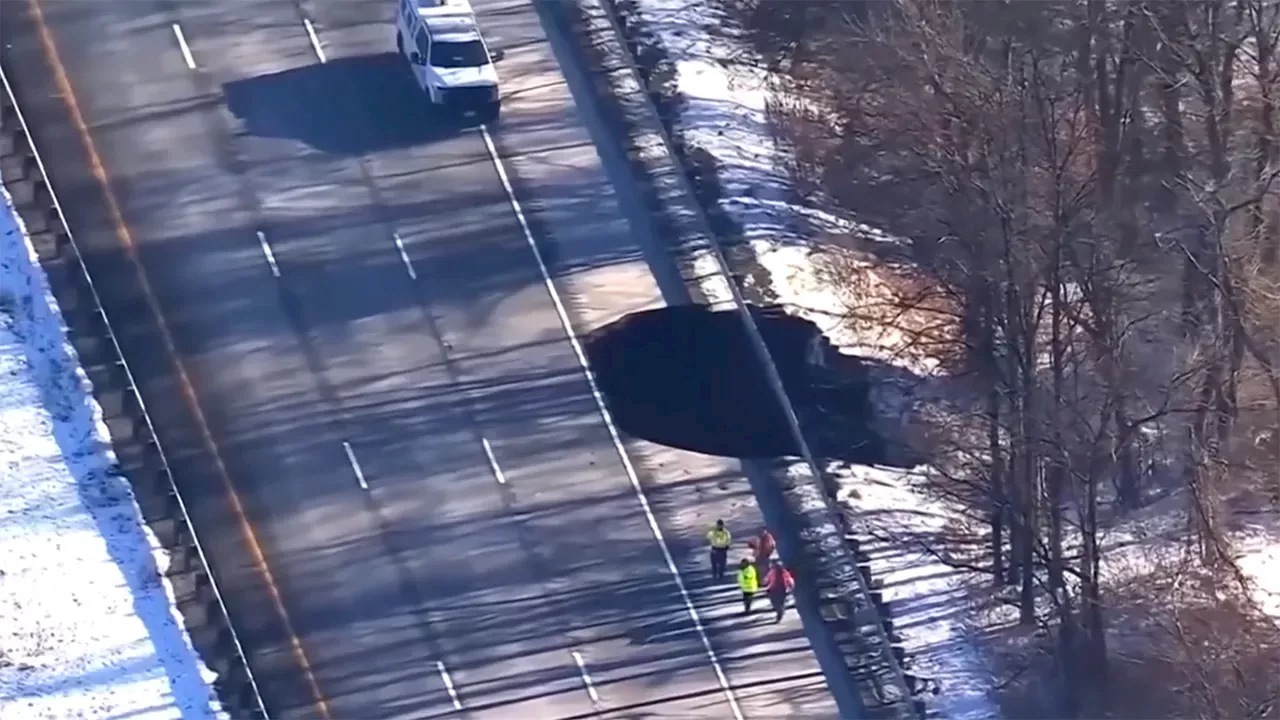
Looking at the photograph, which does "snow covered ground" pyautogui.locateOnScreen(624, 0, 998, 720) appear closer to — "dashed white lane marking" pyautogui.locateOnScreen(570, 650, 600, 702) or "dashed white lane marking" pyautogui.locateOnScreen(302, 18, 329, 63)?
"dashed white lane marking" pyautogui.locateOnScreen(570, 650, 600, 702)

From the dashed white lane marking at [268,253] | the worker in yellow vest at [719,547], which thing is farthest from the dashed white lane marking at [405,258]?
the worker in yellow vest at [719,547]

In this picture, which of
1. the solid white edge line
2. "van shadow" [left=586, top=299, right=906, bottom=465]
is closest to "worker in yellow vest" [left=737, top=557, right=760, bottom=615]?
the solid white edge line

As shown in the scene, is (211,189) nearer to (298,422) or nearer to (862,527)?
(298,422)

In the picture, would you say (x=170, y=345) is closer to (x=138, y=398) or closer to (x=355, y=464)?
(x=138, y=398)

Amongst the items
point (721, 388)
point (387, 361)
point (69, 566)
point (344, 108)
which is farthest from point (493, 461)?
point (344, 108)

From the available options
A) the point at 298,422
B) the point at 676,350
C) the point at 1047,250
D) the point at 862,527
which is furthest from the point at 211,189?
the point at 1047,250
